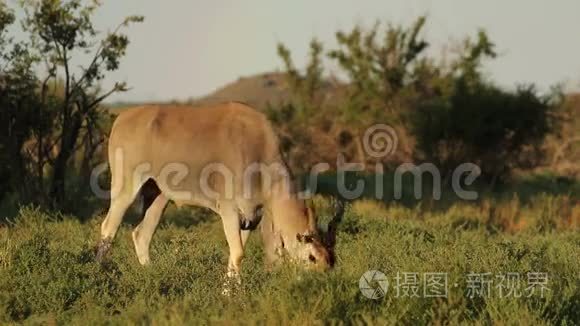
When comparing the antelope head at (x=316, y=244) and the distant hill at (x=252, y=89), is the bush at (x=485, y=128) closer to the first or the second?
the antelope head at (x=316, y=244)

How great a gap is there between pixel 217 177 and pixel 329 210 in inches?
192

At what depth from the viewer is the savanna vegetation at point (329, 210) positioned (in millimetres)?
6910

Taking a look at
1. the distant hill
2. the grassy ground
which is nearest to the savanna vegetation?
the grassy ground

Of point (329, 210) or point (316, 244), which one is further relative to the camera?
point (329, 210)

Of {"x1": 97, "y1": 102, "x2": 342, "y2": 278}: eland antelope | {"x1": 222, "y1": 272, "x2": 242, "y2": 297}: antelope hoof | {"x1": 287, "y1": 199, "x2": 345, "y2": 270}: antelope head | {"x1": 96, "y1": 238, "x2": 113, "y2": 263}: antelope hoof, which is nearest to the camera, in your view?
{"x1": 222, "y1": 272, "x2": 242, "y2": 297}: antelope hoof

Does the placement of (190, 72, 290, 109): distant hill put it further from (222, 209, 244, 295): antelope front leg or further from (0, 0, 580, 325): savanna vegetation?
(222, 209, 244, 295): antelope front leg

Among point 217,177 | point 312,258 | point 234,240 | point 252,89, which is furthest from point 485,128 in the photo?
point 252,89

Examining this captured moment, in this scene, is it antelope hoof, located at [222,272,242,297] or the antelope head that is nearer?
antelope hoof, located at [222,272,242,297]

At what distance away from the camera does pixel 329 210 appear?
1405 cm

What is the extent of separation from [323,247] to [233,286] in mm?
1207

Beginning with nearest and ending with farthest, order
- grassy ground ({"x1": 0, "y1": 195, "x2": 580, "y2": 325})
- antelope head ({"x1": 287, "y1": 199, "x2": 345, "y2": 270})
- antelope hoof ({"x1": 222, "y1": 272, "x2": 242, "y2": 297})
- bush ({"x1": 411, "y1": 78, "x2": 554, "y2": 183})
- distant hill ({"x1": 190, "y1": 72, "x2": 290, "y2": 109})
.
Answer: grassy ground ({"x1": 0, "y1": 195, "x2": 580, "y2": 325}), antelope hoof ({"x1": 222, "y1": 272, "x2": 242, "y2": 297}), antelope head ({"x1": 287, "y1": 199, "x2": 345, "y2": 270}), bush ({"x1": 411, "y1": 78, "x2": 554, "y2": 183}), distant hill ({"x1": 190, "y1": 72, "x2": 290, "y2": 109})

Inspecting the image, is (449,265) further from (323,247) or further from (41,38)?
(41,38)

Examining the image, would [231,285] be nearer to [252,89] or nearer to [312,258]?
[312,258]

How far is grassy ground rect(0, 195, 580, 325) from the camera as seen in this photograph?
6602mm
